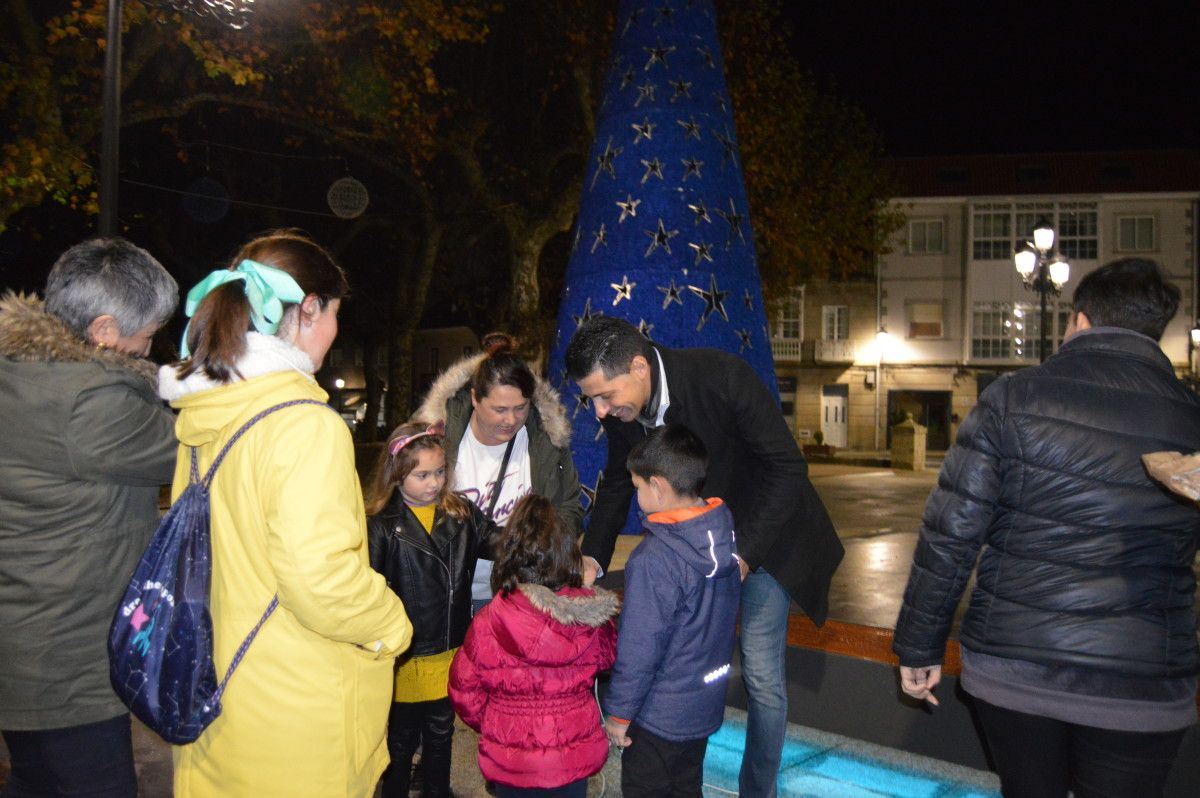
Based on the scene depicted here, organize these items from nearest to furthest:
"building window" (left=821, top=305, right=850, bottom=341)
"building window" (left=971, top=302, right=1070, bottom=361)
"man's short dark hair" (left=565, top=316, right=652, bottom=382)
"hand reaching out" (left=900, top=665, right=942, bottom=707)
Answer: "hand reaching out" (left=900, top=665, right=942, bottom=707), "man's short dark hair" (left=565, top=316, right=652, bottom=382), "building window" (left=971, top=302, right=1070, bottom=361), "building window" (left=821, top=305, right=850, bottom=341)

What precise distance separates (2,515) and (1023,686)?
101 inches

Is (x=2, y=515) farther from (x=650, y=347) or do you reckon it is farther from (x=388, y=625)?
(x=650, y=347)

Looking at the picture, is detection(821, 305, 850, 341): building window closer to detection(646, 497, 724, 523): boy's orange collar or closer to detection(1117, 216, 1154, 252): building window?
detection(1117, 216, 1154, 252): building window

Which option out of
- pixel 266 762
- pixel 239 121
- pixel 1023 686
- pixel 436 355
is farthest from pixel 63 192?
pixel 436 355

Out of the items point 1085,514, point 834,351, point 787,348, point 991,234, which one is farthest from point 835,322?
point 1085,514

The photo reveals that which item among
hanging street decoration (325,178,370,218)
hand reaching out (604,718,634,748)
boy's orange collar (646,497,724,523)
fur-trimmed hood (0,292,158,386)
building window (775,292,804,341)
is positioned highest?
hanging street decoration (325,178,370,218)

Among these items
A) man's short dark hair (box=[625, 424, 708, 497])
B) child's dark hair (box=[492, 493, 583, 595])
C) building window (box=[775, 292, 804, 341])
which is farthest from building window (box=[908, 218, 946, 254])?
child's dark hair (box=[492, 493, 583, 595])

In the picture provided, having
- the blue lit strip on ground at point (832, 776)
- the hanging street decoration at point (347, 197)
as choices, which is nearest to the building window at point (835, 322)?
the hanging street decoration at point (347, 197)

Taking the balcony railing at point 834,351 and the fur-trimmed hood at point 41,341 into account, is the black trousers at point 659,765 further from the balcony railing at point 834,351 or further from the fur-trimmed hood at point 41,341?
the balcony railing at point 834,351

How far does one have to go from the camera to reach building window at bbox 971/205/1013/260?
35.8 meters

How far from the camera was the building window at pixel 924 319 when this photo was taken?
37094 millimetres

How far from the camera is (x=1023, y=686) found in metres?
2.22

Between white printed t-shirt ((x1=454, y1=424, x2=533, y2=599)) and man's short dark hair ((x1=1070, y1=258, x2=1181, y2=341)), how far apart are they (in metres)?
2.22

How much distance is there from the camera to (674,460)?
2.96 m
